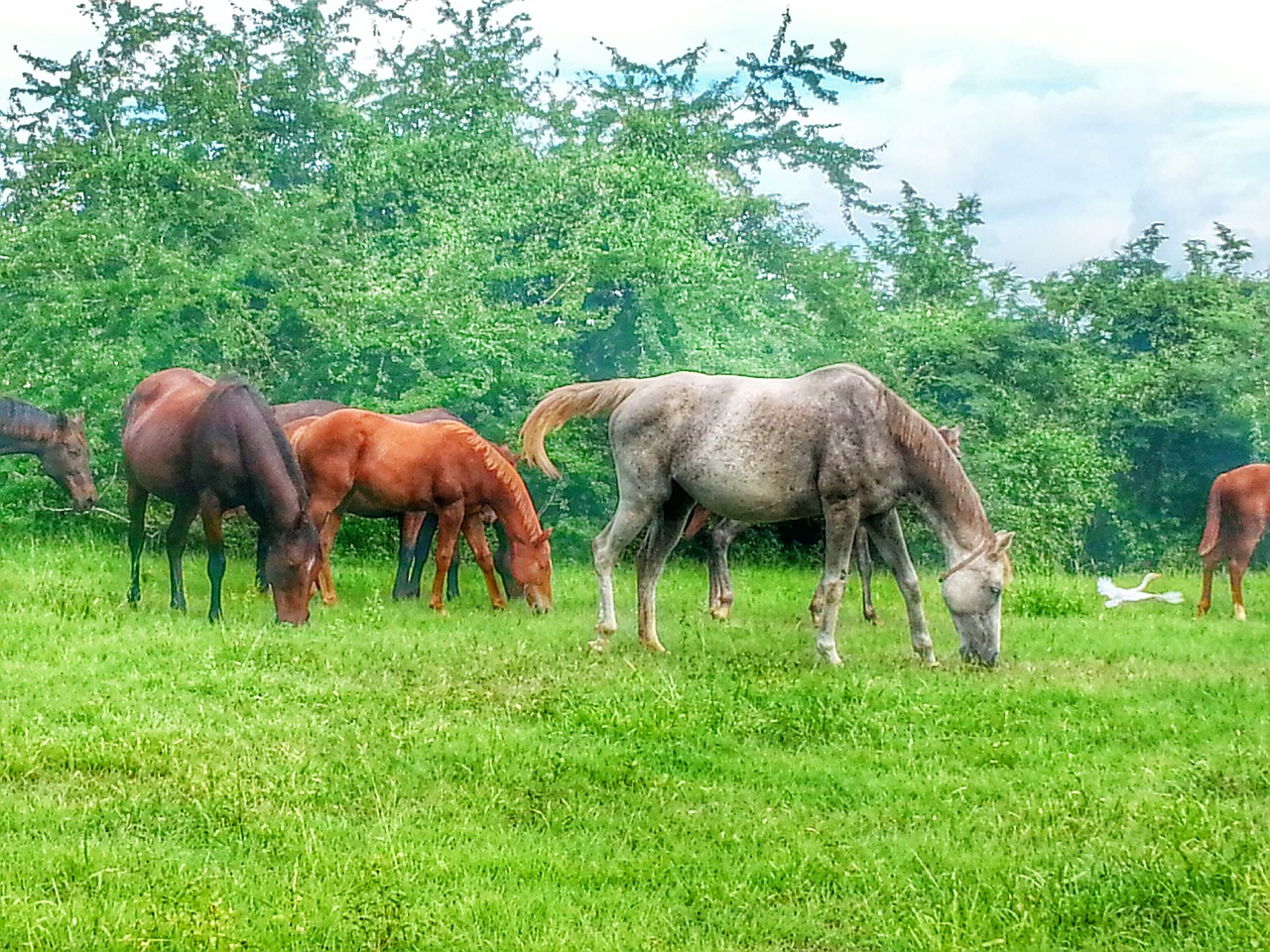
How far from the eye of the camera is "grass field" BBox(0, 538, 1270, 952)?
4.31 m

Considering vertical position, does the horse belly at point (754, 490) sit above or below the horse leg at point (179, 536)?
above

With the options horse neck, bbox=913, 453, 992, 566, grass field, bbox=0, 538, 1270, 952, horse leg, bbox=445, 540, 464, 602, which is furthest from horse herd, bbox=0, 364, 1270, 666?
grass field, bbox=0, 538, 1270, 952

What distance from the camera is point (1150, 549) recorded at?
17.6m

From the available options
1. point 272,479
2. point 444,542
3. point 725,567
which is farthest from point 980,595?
point 272,479

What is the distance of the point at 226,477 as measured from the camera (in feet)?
33.5

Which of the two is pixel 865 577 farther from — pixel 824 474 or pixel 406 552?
pixel 406 552

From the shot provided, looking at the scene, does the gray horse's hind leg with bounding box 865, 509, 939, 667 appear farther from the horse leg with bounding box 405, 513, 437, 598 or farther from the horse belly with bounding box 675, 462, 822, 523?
the horse leg with bounding box 405, 513, 437, 598

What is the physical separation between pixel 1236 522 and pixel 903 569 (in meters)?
4.25

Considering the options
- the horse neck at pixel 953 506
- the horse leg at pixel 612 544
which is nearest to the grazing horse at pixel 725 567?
the horse leg at pixel 612 544

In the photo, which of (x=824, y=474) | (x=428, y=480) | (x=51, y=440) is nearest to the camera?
(x=824, y=474)

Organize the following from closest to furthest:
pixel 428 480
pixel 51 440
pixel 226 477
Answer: pixel 226 477
pixel 428 480
pixel 51 440

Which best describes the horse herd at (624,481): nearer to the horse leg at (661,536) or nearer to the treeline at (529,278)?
the horse leg at (661,536)

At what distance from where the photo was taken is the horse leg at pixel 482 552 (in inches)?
452

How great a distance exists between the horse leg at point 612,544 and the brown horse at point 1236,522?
18.0 feet
